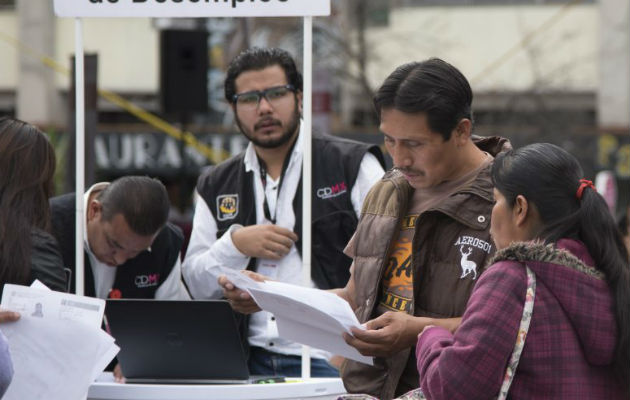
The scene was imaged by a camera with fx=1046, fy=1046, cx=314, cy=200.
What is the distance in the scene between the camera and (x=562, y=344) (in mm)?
2566

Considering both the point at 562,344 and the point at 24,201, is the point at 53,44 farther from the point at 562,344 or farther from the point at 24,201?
the point at 562,344

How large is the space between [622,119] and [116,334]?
1824 cm

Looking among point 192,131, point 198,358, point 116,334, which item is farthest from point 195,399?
point 192,131

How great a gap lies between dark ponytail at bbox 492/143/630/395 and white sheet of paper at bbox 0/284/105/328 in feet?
4.86

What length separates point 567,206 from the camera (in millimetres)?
2697

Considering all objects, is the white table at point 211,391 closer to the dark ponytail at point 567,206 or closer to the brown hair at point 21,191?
the brown hair at point 21,191

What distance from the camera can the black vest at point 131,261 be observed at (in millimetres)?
4477

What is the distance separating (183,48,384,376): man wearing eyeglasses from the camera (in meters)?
4.33

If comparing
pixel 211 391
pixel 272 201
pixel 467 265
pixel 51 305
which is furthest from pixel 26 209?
pixel 467 265

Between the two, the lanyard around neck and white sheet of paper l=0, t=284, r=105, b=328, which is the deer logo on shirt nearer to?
white sheet of paper l=0, t=284, r=105, b=328

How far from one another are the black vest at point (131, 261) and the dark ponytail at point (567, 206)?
7.34 feet

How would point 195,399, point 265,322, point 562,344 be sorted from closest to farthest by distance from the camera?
point 562,344 → point 195,399 → point 265,322

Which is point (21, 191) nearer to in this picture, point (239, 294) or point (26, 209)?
point (26, 209)

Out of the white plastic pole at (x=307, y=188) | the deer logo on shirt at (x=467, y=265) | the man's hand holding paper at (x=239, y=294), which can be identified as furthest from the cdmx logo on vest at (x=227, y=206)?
the deer logo on shirt at (x=467, y=265)
